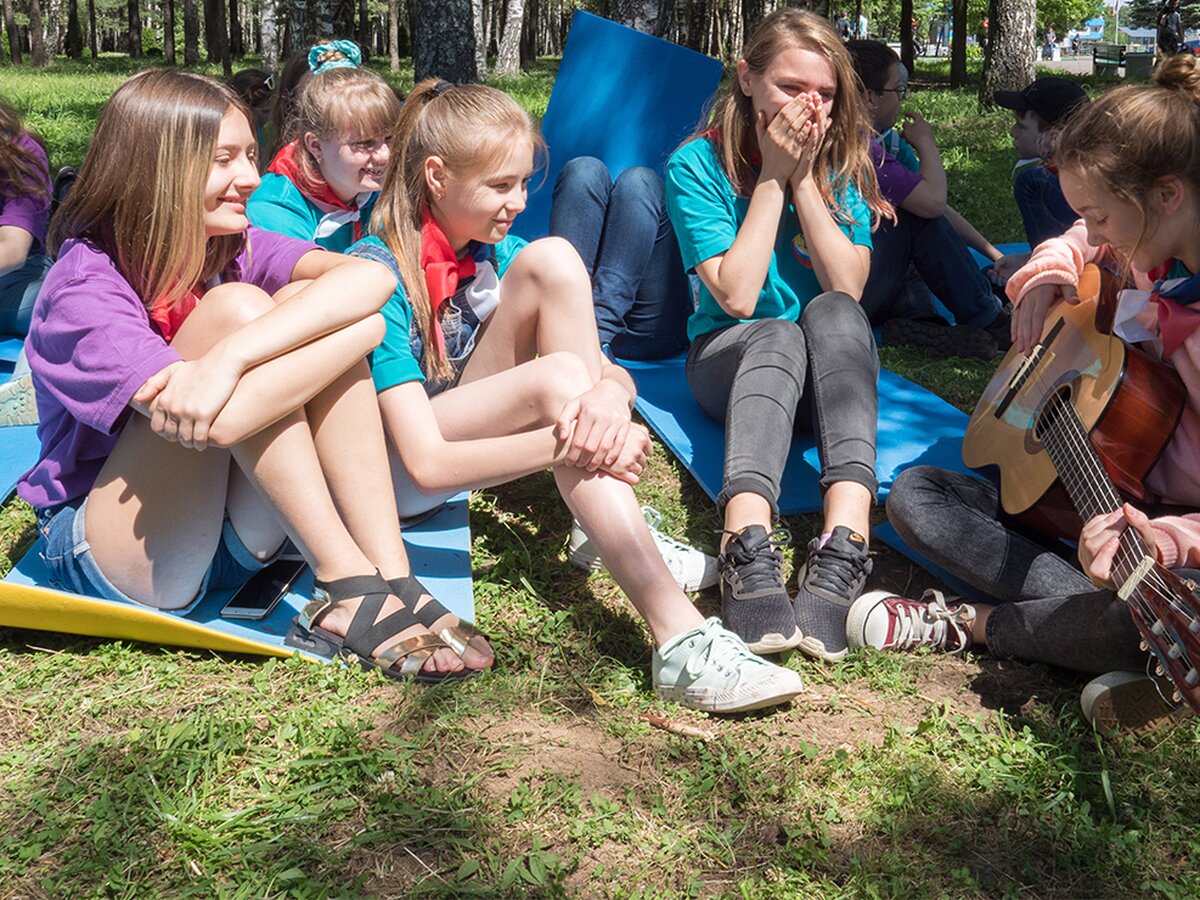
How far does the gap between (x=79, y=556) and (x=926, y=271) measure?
3476mm

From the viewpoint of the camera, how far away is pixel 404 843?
2.04 m

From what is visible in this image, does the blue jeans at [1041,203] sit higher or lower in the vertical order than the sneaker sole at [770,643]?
higher

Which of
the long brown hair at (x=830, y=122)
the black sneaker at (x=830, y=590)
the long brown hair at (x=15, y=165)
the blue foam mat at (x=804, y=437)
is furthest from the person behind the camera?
the long brown hair at (x=15, y=165)

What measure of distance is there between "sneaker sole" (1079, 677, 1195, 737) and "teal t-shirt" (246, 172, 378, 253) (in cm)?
237

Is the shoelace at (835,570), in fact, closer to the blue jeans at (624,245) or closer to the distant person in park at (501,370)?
the distant person in park at (501,370)

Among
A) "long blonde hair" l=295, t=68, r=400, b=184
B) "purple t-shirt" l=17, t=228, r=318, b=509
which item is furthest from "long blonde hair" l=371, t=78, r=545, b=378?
"purple t-shirt" l=17, t=228, r=318, b=509

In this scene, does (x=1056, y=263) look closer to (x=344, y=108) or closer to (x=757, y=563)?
(x=757, y=563)

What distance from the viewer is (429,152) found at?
9.58ft

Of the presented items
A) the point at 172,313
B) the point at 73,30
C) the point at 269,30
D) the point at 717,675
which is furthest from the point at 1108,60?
the point at 172,313

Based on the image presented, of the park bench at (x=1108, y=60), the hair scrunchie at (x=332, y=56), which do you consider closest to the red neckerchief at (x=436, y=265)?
the hair scrunchie at (x=332, y=56)

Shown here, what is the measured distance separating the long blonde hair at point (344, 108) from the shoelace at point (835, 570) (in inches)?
72.7

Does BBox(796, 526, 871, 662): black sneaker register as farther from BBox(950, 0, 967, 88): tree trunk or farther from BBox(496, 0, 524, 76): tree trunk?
BBox(496, 0, 524, 76): tree trunk

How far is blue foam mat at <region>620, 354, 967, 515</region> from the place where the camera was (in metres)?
3.49

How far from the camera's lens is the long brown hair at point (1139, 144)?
8.03 feet
